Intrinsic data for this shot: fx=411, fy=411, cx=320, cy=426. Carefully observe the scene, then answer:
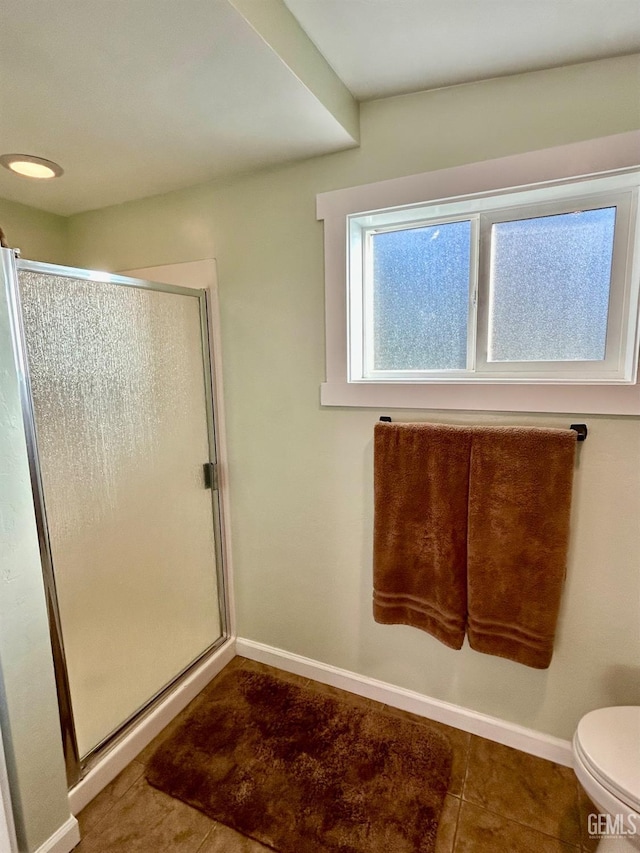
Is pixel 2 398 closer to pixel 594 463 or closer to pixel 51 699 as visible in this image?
pixel 51 699

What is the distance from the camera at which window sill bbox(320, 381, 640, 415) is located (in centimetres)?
116

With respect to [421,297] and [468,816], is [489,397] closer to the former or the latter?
[421,297]

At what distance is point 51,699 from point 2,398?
0.82 meters

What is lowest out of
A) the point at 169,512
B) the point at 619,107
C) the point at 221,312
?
the point at 169,512

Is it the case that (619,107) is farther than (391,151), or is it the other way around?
(391,151)

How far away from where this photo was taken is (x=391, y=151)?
1350 mm

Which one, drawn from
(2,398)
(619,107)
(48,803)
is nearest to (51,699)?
(48,803)

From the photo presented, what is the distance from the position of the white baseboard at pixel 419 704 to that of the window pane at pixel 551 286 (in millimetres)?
1284

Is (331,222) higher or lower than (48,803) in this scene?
higher

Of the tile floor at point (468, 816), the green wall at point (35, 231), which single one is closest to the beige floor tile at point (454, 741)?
the tile floor at point (468, 816)

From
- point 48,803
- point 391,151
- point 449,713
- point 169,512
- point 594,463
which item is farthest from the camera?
point 169,512

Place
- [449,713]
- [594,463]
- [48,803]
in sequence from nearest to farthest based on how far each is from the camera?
[48,803] < [594,463] < [449,713]

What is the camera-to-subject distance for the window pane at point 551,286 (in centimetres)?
126

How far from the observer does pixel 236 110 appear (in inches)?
45.8
